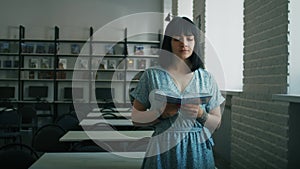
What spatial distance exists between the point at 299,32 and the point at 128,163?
67.4 inches

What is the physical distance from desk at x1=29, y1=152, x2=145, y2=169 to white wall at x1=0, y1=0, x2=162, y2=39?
25.2 ft

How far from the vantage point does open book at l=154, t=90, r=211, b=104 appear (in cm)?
130

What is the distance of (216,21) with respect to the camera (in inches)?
249

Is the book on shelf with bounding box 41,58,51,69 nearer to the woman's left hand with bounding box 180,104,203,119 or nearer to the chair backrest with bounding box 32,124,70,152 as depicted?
the chair backrest with bounding box 32,124,70,152

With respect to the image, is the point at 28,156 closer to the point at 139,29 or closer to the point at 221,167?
the point at 221,167

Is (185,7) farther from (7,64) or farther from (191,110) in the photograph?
(191,110)

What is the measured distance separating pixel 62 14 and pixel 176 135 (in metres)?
9.16

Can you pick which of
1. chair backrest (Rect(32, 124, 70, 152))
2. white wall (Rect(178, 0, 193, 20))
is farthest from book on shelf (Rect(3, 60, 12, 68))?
chair backrest (Rect(32, 124, 70, 152))

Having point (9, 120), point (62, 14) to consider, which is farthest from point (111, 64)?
point (9, 120)

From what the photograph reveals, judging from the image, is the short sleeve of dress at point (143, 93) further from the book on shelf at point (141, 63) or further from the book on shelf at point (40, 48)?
the book on shelf at point (40, 48)

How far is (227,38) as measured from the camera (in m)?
5.96

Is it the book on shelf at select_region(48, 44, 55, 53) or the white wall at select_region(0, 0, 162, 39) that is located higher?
the white wall at select_region(0, 0, 162, 39)

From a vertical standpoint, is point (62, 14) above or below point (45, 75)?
above

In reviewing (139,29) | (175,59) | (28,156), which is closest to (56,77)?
(139,29)
